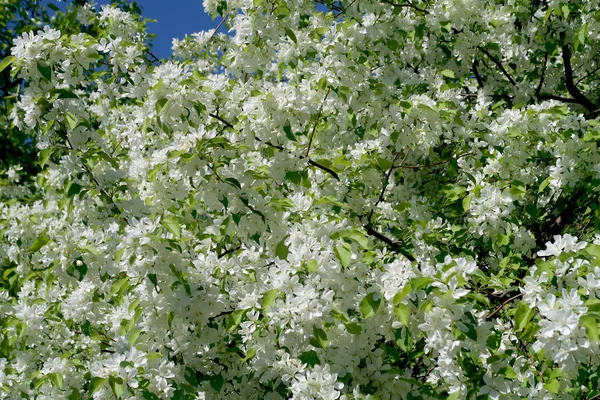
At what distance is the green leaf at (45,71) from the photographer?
322cm

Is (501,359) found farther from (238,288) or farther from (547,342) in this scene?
(238,288)

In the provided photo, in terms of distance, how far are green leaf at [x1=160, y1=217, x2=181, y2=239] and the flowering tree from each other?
11 mm

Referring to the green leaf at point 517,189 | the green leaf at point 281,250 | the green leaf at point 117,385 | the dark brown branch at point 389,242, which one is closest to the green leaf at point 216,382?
the green leaf at point 117,385

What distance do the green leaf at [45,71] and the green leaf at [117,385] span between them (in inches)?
61.6

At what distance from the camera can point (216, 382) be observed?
131 inches

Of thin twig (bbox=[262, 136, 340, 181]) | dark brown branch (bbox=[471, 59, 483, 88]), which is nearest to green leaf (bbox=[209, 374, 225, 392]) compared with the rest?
thin twig (bbox=[262, 136, 340, 181])

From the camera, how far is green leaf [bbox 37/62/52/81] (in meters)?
3.22

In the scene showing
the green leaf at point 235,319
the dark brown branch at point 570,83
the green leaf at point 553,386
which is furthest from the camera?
the dark brown branch at point 570,83

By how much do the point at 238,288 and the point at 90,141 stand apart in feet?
3.92

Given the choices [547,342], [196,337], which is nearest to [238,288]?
[196,337]

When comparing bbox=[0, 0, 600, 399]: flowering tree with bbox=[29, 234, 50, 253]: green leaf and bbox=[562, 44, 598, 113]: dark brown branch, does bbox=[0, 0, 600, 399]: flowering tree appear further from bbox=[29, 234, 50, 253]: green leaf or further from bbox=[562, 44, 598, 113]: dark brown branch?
bbox=[562, 44, 598, 113]: dark brown branch

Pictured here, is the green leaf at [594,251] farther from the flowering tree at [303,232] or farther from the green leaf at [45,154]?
the green leaf at [45,154]

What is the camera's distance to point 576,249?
2.75 meters

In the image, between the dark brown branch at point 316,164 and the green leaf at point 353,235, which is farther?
the dark brown branch at point 316,164
